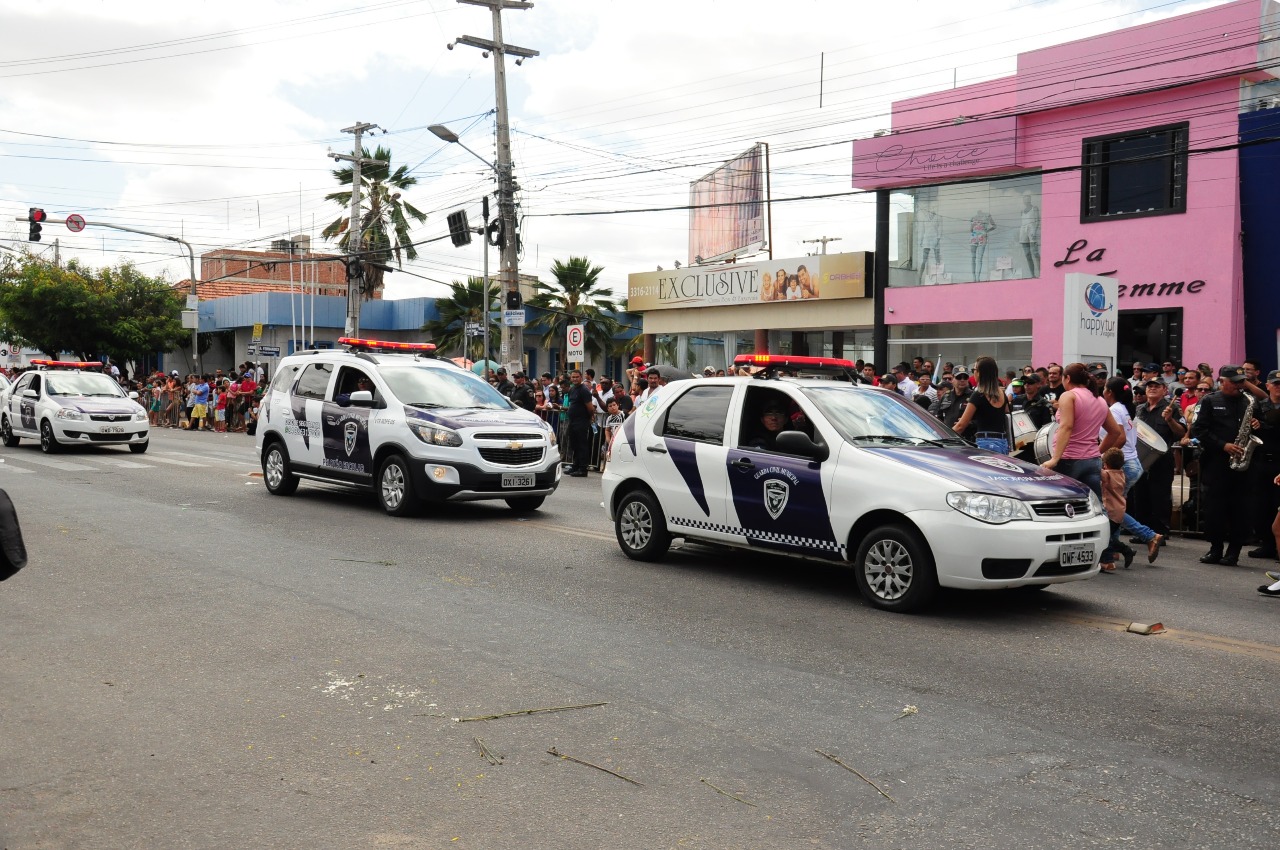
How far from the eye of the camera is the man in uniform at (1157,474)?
1195cm

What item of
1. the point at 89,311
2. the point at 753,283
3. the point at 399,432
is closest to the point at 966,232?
the point at 753,283

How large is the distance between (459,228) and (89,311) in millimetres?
26937

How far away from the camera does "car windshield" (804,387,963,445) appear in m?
8.30

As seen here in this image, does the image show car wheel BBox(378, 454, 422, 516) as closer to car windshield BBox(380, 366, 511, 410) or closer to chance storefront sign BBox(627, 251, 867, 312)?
car windshield BBox(380, 366, 511, 410)

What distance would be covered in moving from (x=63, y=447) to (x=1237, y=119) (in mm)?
23581

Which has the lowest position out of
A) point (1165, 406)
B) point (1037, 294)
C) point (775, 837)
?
point (775, 837)

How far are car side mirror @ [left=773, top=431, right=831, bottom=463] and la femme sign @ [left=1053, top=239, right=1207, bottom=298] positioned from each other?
15005 mm

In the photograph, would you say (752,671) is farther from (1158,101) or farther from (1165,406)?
(1158,101)

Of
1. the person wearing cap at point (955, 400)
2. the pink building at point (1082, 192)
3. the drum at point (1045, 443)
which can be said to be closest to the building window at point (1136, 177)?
the pink building at point (1082, 192)

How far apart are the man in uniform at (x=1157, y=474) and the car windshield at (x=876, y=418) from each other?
4444 mm

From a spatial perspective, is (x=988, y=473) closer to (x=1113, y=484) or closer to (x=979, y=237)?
(x=1113, y=484)

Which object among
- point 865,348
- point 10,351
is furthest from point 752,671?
point 10,351

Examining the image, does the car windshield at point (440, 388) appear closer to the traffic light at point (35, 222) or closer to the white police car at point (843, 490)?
the white police car at point (843, 490)

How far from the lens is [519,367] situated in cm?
2597
